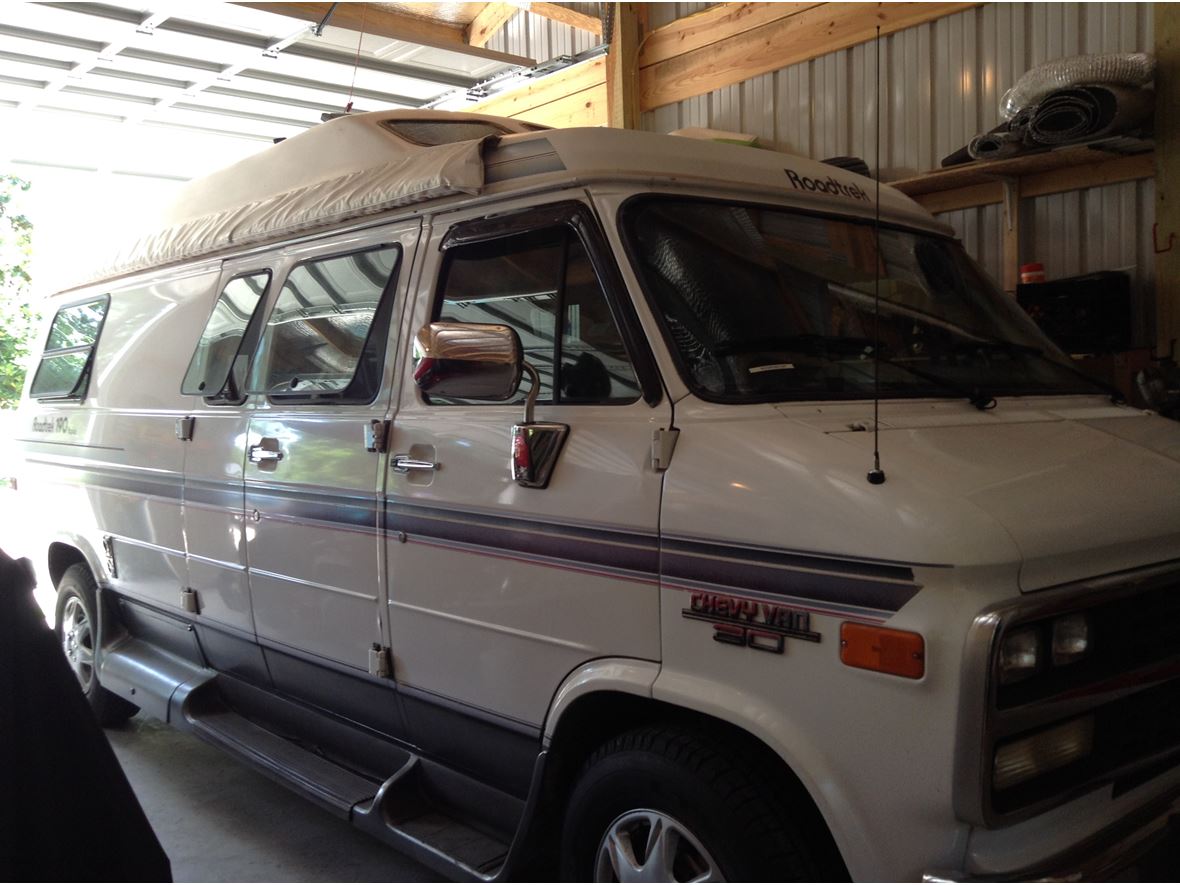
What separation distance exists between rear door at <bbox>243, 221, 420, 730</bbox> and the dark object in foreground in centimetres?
137

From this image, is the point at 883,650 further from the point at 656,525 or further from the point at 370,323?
the point at 370,323

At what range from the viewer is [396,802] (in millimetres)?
3451

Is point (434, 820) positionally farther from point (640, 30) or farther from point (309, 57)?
point (640, 30)

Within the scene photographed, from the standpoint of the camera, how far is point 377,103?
10.2m

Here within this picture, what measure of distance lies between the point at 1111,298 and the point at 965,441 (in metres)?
4.17

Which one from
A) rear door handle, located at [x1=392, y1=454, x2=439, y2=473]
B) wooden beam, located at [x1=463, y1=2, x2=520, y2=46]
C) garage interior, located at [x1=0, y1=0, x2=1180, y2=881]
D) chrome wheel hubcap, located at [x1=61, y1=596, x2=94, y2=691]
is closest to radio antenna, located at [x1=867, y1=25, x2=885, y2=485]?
garage interior, located at [x1=0, y1=0, x2=1180, y2=881]

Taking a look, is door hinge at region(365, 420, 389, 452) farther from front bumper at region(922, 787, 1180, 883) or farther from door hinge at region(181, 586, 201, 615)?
front bumper at region(922, 787, 1180, 883)

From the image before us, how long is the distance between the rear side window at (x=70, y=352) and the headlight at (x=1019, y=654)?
17.1 feet

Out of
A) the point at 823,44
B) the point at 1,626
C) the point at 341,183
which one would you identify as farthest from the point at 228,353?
the point at 823,44

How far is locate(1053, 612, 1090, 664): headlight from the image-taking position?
2213 mm

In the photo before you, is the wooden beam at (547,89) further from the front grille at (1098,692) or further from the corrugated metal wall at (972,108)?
the front grille at (1098,692)

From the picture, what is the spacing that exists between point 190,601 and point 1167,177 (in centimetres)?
581

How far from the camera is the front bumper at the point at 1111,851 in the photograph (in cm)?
212

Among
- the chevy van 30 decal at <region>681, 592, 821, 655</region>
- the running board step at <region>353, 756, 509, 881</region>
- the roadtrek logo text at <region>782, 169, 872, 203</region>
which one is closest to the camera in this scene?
the chevy van 30 decal at <region>681, 592, 821, 655</region>
